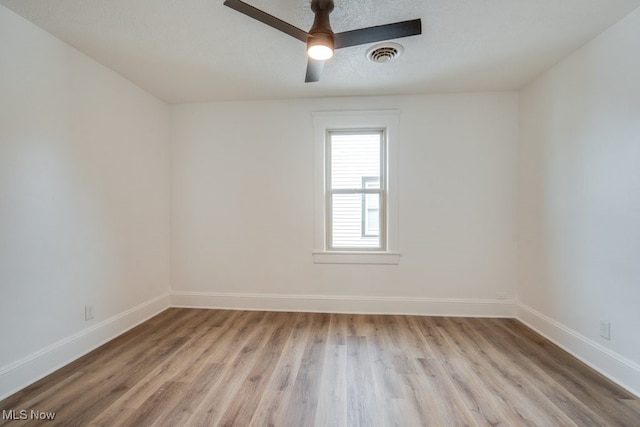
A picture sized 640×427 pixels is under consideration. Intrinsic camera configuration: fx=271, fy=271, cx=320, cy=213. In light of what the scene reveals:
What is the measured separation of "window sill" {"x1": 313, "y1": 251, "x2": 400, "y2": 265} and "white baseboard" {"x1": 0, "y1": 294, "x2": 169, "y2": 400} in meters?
2.01

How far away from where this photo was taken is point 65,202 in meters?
2.17

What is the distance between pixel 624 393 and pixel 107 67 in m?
4.79

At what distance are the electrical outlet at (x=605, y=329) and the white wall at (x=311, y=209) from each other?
1.02m

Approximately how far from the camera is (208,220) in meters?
3.38

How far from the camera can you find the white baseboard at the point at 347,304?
3.07 meters

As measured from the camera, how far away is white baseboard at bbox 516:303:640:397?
1.83 m

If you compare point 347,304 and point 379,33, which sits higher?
point 379,33

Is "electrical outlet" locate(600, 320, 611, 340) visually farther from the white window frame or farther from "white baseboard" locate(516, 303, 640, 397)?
the white window frame

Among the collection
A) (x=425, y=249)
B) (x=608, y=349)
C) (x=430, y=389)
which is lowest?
(x=430, y=389)

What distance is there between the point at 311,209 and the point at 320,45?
74.7 inches

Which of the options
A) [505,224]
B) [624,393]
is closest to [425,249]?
[505,224]

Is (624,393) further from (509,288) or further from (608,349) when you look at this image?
(509,288)

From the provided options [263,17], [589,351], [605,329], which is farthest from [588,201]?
[263,17]

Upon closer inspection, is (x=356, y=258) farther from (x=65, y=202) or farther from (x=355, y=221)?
(x=65, y=202)
